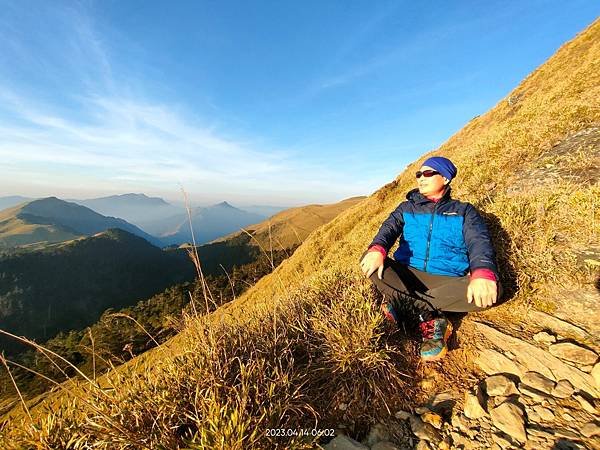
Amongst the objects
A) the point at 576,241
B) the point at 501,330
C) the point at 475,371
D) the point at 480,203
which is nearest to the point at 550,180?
the point at 480,203

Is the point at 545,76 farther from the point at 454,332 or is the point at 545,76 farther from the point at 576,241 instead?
the point at 454,332

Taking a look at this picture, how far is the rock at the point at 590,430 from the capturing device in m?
2.63

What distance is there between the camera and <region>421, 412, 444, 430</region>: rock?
9.95 ft

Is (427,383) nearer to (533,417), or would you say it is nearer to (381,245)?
(533,417)

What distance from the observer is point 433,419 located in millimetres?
3078

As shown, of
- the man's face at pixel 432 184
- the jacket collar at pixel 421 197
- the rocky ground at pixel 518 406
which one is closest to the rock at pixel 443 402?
the rocky ground at pixel 518 406

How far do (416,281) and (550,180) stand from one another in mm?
4445

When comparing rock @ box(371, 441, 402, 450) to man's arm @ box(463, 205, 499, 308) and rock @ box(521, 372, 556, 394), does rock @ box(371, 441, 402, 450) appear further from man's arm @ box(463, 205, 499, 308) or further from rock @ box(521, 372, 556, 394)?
man's arm @ box(463, 205, 499, 308)

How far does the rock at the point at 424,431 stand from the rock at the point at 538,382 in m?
1.15

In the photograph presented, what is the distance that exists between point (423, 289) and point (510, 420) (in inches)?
74.2

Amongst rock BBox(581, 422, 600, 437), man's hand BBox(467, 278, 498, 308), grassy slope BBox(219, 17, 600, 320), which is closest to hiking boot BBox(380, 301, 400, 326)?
man's hand BBox(467, 278, 498, 308)

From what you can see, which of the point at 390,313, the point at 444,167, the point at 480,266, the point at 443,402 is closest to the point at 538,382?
the point at 443,402

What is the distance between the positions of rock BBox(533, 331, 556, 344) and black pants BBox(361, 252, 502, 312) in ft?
2.13

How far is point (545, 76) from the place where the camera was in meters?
29.4
